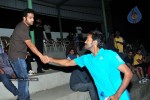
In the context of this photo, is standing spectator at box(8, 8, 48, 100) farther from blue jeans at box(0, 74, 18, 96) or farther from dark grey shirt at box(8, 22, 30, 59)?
blue jeans at box(0, 74, 18, 96)

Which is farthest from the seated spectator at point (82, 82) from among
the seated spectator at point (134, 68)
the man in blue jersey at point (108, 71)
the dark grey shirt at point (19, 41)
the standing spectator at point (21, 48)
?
the seated spectator at point (134, 68)

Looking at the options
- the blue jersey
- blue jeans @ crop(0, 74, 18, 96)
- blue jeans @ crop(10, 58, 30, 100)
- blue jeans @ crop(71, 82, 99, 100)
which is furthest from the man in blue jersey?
blue jeans @ crop(71, 82, 99, 100)

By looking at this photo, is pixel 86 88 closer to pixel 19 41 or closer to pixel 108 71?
pixel 19 41

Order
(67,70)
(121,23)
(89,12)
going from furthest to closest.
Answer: (121,23), (89,12), (67,70)

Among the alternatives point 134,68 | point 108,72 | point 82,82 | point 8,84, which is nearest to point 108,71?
point 108,72

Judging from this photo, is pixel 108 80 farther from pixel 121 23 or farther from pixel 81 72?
pixel 121 23

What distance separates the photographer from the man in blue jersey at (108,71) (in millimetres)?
3150

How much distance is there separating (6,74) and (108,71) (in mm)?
2866

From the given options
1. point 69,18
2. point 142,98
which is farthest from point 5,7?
point 142,98

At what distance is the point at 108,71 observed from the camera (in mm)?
3277

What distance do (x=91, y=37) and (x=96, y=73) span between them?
0.47m

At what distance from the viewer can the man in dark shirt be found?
6389 millimetres

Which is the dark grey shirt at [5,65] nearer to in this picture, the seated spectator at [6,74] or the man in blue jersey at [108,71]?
the seated spectator at [6,74]

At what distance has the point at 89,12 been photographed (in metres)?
18.2
